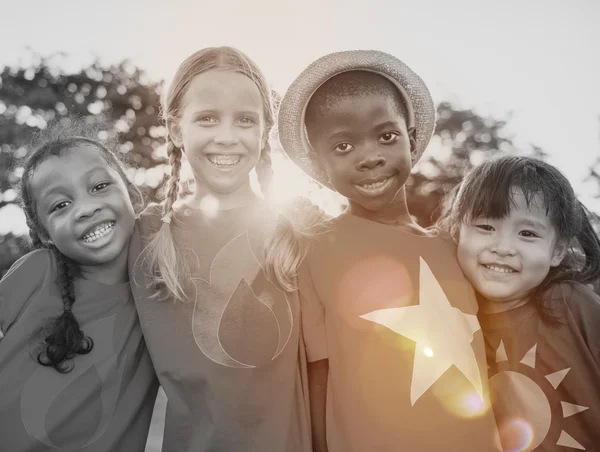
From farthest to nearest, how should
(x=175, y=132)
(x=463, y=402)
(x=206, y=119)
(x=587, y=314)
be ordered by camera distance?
(x=175, y=132) < (x=206, y=119) < (x=587, y=314) < (x=463, y=402)

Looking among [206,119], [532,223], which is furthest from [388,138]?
[206,119]

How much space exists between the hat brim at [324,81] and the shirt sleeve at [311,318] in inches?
21.1

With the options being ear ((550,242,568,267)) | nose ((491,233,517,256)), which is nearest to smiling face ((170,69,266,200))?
nose ((491,233,517,256))

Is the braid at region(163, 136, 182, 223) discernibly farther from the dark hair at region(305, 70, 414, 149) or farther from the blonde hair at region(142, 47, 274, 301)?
the dark hair at region(305, 70, 414, 149)

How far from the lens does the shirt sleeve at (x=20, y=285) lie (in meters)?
2.34

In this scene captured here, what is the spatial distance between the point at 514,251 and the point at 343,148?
0.83 metres

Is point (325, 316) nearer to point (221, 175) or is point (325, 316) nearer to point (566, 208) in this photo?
point (221, 175)

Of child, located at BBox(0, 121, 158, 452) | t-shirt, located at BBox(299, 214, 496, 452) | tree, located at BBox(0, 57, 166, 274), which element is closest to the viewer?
t-shirt, located at BBox(299, 214, 496, 452)

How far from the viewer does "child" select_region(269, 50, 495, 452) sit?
217 cm

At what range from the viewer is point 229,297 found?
238cm

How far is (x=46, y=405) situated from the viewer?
7.39 ft

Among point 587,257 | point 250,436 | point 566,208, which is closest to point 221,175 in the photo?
point 250,436

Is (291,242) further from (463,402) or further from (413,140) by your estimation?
(463,402)

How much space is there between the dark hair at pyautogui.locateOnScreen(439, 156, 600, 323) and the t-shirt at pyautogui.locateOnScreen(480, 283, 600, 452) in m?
0.08
